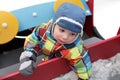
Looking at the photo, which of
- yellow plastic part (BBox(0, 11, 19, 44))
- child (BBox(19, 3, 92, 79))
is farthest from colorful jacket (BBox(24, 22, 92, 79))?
yellow plastic part (BBox(0, 11, 19, 44))

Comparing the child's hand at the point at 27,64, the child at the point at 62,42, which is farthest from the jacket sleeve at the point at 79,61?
the child's hand at the point at 27,64

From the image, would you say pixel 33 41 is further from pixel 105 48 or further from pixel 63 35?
pixel 105 48

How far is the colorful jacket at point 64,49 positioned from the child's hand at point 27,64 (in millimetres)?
31

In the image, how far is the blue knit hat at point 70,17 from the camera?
69 cm

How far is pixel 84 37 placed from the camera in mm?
1116

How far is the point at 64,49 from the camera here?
0.80 meters

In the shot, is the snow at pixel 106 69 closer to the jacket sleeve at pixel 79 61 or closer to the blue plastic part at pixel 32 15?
the jacket sleeve at pixel 79 61

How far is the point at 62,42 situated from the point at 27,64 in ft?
0.40

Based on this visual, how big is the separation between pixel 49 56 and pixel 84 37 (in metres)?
0.29

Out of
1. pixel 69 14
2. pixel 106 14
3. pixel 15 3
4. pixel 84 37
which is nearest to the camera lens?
pixel 69 14

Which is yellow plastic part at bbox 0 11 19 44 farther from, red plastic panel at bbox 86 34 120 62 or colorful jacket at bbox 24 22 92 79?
red plastic panel at bbox 86 34 120 62

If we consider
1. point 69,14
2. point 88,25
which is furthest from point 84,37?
point 69,14

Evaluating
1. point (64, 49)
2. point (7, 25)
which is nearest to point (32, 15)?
point (7, 25)

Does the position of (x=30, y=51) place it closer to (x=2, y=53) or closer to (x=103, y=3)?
(x=2, y=53)
